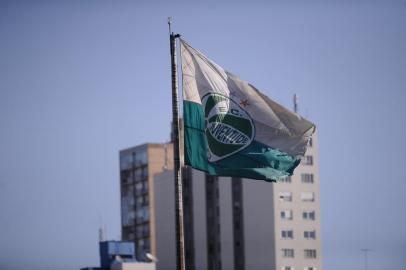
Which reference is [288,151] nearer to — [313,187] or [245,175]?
[245,175]

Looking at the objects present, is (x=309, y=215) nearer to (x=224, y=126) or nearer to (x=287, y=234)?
(x=287, y=234)

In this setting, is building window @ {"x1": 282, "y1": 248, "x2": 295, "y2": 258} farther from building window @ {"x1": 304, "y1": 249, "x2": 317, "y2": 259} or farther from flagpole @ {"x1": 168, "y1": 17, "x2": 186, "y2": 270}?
flagpole @ {"x1": 168, "y1": 17, "x2": 186, "y2": 270}

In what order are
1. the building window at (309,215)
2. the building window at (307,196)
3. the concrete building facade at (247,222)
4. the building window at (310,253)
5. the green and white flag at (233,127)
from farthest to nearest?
the building window at (310,253) → the building window at (309,215) → the building window at (307,196) → the concrete building facade at (247,222) → the green and white flag at (233,127)

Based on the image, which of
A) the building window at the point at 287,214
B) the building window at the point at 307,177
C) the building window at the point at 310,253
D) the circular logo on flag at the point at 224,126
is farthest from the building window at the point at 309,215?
the circular logo on flag at the point at 224,126

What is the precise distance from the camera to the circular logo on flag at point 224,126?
24.9 meters

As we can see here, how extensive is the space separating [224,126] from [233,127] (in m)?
0.31

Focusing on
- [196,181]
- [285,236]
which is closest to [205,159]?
[285,236]

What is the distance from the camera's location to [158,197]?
150 metres

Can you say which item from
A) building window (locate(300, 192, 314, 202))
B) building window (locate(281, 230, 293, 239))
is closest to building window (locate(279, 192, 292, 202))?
building window (locate(300, 192, 314, 202))

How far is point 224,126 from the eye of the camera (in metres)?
25.0

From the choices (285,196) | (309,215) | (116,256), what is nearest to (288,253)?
(309,215)

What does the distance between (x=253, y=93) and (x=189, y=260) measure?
114574 millimetres

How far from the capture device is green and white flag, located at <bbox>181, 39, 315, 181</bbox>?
2492 centimetres

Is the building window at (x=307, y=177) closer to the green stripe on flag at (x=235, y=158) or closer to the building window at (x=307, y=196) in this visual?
the building window at (x=307, y=196)
